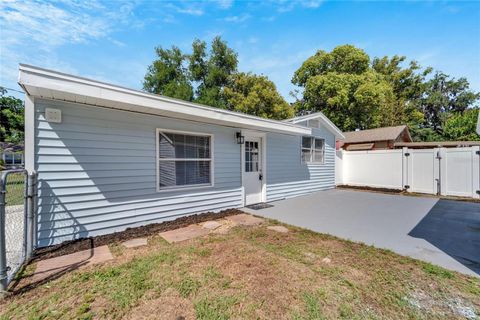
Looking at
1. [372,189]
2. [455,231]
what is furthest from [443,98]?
[455,231]

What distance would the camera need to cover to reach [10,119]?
20297 mm

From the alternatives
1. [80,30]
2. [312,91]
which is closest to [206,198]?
[80,30]

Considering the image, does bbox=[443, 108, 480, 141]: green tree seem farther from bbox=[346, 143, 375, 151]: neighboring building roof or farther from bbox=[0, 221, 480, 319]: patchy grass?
bbox=[0, 221, 480, 319]: patchy grass

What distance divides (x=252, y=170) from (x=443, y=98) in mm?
32175

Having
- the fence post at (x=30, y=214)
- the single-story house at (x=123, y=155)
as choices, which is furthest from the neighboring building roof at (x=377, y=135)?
the fence post at (x=30, y=214)

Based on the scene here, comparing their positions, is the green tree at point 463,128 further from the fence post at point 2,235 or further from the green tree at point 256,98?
the fence post at point 2,235

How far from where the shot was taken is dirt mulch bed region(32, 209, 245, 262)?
10.9 feet

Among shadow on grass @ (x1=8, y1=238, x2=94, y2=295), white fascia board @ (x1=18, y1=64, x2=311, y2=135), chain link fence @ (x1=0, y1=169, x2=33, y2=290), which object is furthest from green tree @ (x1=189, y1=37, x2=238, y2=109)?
shadow on grass @ (x1=8, y1=238, x2=94, y2=295)

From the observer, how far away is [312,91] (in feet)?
61.3

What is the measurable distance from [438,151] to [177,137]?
9531mm

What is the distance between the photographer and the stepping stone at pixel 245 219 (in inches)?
195

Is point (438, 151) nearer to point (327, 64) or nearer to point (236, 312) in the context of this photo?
point (236, 312)

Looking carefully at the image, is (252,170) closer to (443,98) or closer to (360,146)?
(360,146)

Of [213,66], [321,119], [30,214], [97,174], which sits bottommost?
[30,214]
